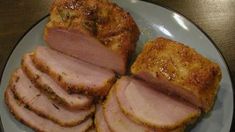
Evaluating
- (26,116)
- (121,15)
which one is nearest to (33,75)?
(26,116)

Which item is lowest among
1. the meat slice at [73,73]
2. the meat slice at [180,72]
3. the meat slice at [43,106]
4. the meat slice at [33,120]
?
the meat slice at [33,120]

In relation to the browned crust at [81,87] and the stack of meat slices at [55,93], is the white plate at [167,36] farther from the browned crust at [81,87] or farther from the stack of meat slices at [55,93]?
the browned crust at [81,87]

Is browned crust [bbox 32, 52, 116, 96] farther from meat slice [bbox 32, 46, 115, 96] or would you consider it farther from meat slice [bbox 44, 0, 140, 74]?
meat slice [bbox 44, 0, 140, 74]

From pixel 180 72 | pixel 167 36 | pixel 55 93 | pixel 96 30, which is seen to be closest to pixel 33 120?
pixel 55 93

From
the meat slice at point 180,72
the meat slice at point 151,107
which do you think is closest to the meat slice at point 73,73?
the meat slice at point 151,107

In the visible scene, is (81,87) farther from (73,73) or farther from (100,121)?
(100,121)

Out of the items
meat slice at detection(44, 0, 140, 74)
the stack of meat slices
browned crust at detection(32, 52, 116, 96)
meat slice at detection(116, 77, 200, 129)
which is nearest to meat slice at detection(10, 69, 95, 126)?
the stack of meat slices

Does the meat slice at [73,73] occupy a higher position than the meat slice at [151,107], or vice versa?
the meat slice at [73,73]

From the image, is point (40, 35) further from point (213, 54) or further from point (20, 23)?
point (213, 54)
